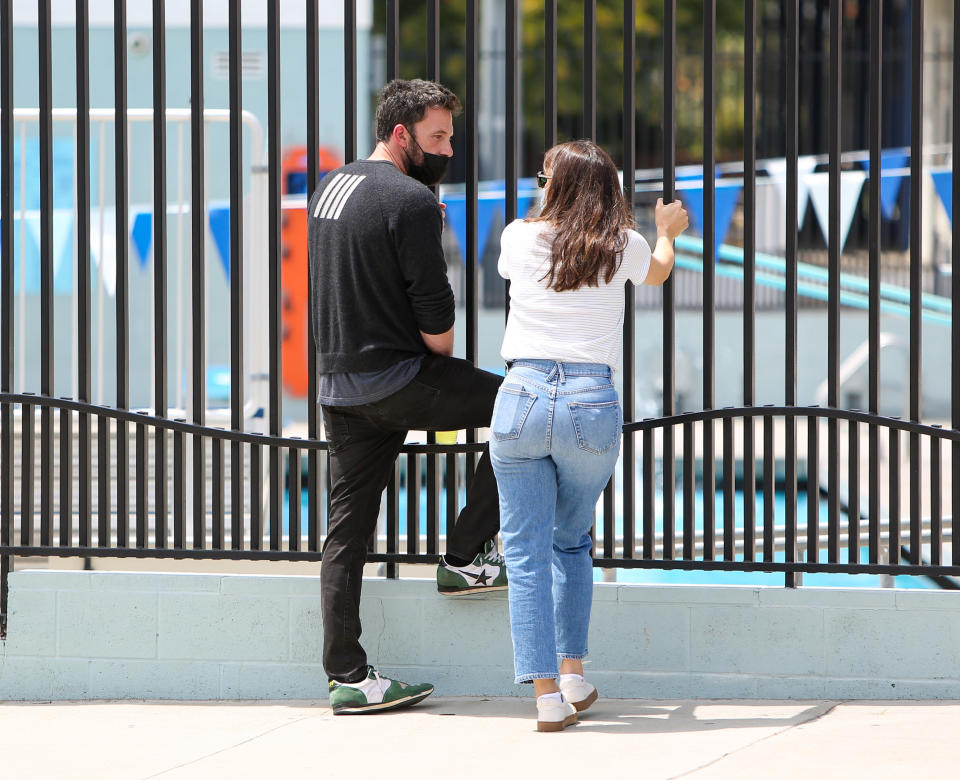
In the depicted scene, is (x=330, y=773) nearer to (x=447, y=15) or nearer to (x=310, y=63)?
(x=310, y=63)

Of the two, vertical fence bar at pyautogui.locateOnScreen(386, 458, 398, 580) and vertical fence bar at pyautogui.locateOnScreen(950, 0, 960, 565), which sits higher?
vertical fence bar at pyautogui.locateOnScreen(950, 0, 960, 565)

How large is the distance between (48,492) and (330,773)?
73.3 inches

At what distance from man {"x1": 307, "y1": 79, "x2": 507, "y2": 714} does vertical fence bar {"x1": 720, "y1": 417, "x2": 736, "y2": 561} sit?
0.81m

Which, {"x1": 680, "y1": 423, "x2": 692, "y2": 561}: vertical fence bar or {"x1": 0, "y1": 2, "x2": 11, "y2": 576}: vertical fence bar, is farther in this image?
{"x1": 0, "y1": 2, "x2": 11, "y2": 576}: vertical fence bar

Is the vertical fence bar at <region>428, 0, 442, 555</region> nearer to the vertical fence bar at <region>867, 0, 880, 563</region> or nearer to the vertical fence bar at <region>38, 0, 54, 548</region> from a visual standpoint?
the vertical fence bar at <region>867, 0, 880, 563</region>

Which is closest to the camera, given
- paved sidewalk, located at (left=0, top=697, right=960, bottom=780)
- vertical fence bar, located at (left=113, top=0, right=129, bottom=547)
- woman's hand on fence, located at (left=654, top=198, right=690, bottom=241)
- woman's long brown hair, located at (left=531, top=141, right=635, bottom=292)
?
paved sidewalk, located at (left=0, top=697, right=960, bottom=780)

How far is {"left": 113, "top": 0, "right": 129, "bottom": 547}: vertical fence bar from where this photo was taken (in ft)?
15.7

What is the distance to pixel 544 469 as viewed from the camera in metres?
4.00

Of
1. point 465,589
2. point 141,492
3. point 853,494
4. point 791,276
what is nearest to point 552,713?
point 465,589

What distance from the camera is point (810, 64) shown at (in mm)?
14469

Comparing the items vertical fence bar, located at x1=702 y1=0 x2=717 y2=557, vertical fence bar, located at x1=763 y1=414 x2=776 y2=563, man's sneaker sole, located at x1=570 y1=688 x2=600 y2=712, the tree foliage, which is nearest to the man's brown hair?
vertical fence bar, located at x1=702 y1=0 x2=717 y2=557

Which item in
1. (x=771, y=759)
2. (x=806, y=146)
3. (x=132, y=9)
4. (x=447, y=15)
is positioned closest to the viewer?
(x=771, y=759)

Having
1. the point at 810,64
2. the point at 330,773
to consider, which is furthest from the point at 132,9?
the point at 810,64

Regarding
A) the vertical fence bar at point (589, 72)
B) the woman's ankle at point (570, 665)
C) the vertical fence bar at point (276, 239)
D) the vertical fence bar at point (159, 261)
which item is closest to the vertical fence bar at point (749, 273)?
the vertical fence bar at point (589, 72)
